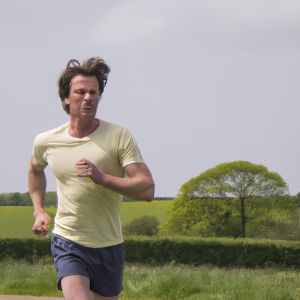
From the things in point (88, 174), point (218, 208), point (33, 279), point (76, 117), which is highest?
point (76, 117)

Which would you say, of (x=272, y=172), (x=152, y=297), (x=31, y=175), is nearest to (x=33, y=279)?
(x=152, y=297)

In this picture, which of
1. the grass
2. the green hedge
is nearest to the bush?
the green hedge

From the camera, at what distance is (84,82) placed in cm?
224

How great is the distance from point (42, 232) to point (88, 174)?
76cm

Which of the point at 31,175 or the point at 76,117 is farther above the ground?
the point at 76,117

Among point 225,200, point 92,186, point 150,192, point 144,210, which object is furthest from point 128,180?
point 144,210

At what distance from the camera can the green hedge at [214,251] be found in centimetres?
980

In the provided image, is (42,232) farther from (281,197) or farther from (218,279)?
(281,197)

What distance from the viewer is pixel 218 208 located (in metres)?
11.5

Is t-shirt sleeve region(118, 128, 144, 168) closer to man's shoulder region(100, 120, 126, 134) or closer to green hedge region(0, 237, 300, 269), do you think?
man's shoulder region(100, 120, 126, 134)

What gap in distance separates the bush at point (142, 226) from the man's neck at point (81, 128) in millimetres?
9578

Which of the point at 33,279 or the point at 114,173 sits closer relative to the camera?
the point at 114,173

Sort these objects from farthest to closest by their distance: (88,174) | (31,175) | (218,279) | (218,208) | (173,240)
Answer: (218,208) → (173,240) → (218,279) → (31,175) → (88,174)

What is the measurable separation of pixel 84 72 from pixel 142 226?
1001cm
